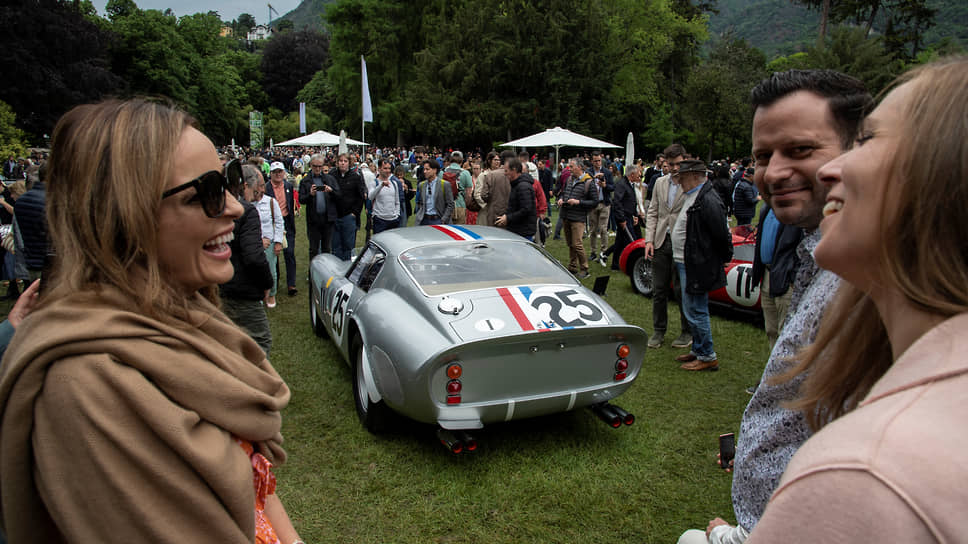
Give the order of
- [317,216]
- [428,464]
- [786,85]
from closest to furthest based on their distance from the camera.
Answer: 1. [786,85]
2. [428,464]
3. [317,216]

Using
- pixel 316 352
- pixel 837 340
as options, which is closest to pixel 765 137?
pixel 837 340

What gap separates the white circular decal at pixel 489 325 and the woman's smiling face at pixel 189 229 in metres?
2.32

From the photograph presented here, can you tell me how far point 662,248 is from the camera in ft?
19.9

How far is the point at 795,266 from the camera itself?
398 cm

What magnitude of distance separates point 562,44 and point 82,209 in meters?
39.8

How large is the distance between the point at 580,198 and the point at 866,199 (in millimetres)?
8777

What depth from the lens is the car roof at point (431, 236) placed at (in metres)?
4.75

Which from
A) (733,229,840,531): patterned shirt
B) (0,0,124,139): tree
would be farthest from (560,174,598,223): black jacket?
(0,0,124,139): tree

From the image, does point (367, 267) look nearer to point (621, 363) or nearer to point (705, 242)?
point (621, 363)

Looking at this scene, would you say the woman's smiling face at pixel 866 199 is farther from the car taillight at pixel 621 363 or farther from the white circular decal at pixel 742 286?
the white circular decal at pixel 742 286

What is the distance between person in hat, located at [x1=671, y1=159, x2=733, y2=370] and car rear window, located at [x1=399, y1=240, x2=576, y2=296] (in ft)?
4.98

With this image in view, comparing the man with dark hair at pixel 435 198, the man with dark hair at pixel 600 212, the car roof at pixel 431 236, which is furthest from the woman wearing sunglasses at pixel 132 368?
the man with dark hair at pixel 600 212

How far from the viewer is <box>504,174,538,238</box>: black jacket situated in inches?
327

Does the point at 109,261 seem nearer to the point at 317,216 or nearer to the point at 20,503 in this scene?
the point at 20,503
